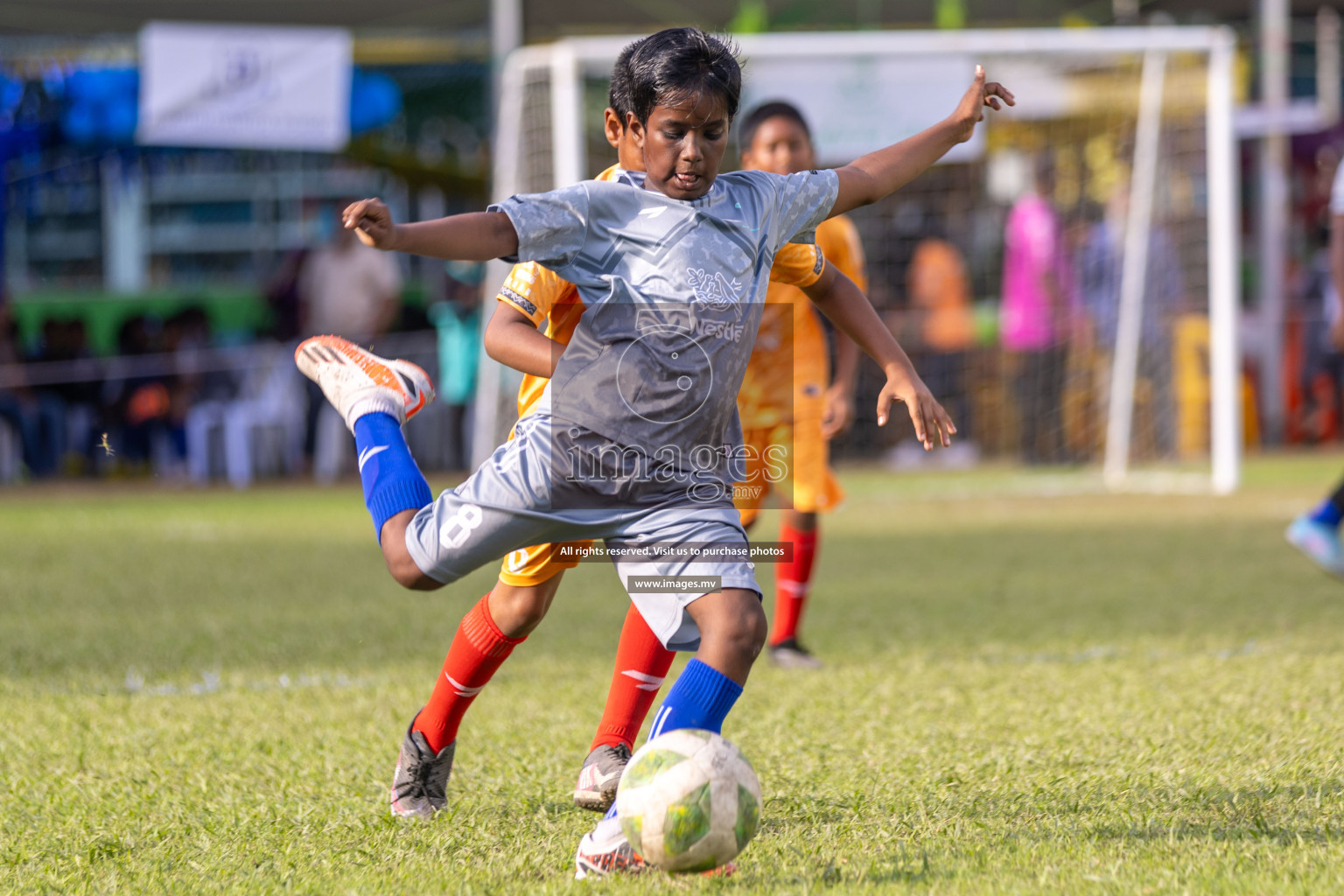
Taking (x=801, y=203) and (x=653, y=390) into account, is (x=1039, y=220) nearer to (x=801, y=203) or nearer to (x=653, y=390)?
(x=801, y=203)

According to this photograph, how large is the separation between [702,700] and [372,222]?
91cm

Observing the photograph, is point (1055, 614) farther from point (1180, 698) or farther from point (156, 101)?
point (156, 101)

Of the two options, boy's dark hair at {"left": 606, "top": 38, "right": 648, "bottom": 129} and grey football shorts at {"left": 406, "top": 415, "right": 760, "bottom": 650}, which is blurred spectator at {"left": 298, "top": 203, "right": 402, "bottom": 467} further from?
grey football shorts at {"left": 406, "top": 415, "right": 760, "bottom": 650}

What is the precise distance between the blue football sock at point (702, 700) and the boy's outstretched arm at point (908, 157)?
0.88 meters

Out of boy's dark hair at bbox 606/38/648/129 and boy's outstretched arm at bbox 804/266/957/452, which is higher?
boy's dark hair at bbox 606/38/648/129

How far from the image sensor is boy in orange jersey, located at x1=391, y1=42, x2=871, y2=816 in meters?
2.72

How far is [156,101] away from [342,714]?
8.79 meters

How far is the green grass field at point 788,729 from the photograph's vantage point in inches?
98.4

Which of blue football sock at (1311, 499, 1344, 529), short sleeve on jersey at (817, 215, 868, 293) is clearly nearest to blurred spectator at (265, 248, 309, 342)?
short sleeve on jersey at (817, 215, 868, 293)

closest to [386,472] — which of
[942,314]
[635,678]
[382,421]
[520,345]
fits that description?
[382,421]

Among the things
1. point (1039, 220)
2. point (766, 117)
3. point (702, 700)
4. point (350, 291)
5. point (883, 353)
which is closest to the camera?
point (702, 700)

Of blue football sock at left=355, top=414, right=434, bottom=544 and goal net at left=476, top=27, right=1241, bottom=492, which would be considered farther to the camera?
goal net at left=476, top=27, right=1241, bottom=492

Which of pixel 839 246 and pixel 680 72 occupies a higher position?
pixel 680 72

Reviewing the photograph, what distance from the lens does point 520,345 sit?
2689 mm
